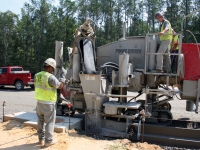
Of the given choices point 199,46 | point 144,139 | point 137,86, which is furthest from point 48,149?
point 199,46

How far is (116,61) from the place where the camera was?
7.46 metres

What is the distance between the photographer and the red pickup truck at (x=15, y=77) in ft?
59.5

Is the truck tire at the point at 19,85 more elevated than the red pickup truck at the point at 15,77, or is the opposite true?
the red pickup truck at the point at 15,77

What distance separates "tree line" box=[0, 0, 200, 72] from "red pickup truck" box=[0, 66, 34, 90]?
1445cm

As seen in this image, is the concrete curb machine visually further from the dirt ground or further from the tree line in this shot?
the tree line

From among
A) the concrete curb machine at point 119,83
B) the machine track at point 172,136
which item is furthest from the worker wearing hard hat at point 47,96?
the machine track at point 172,136

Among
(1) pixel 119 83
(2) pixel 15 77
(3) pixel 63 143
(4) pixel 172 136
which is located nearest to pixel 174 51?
(1) pixel 119 83

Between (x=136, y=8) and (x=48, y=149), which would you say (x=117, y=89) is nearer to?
(x=48, y=149)

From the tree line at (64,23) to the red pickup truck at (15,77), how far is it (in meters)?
14.5

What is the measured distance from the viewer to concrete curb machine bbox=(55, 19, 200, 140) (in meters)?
6.31

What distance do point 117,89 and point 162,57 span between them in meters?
1.61

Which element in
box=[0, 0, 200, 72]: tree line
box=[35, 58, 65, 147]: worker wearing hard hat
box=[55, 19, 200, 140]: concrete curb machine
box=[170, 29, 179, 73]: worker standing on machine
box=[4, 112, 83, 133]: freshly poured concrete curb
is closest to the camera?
box=[35, 58, 65, 147]: worker wearing hard hat

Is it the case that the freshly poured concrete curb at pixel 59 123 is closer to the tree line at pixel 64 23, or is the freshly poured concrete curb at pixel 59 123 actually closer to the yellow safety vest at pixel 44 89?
the yellow safety vest at pixel 44 89

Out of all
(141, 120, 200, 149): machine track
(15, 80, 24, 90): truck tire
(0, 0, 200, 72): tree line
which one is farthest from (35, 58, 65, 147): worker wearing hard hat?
(0, 0, 200, 72): tree line
